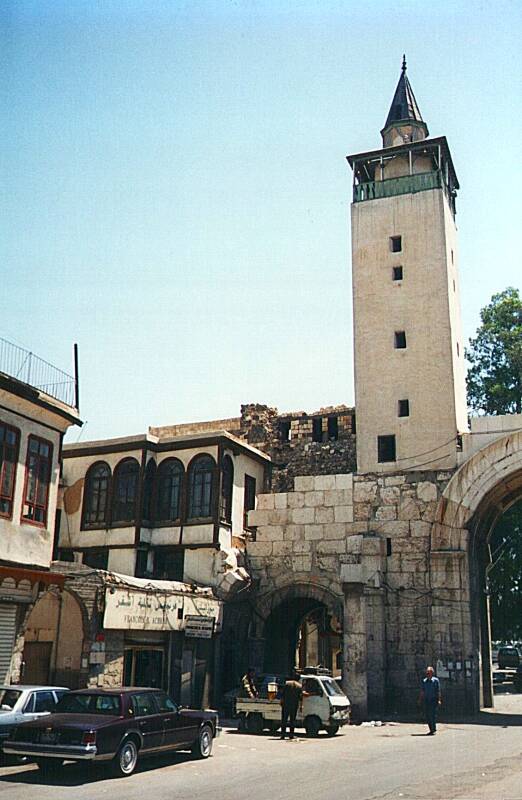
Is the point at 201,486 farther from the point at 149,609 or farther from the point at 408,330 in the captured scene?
the point at 408,330

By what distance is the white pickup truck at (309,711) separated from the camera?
61.7 ft

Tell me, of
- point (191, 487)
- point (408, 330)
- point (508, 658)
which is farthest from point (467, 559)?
point (508, 658)

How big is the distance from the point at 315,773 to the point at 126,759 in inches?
118

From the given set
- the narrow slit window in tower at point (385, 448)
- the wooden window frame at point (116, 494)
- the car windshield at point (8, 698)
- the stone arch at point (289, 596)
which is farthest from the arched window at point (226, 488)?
the car windshield at point (8, 698)

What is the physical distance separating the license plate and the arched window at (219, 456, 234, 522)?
14.8m

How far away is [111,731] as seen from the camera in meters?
12.0

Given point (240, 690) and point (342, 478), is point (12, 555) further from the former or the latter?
point (342, 478)

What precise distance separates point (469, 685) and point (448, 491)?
6.00m

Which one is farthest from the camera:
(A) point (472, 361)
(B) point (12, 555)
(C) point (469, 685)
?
(A) point (472, 361)

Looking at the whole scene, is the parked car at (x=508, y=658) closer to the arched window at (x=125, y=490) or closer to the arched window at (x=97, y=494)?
the arched window at (x=125, y=490)

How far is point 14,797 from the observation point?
407 inches

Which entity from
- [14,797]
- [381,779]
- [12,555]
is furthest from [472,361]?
[14,797]

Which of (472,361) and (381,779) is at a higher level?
(472,361)

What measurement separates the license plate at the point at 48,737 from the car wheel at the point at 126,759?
1.01m
